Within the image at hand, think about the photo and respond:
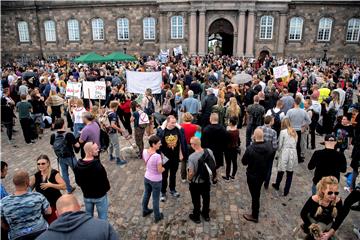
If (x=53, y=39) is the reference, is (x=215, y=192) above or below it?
below

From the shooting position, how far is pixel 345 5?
31.1 metres

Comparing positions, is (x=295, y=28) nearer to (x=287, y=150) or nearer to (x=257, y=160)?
(x=287, y=150)

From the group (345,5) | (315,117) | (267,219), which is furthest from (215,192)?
(345,5)

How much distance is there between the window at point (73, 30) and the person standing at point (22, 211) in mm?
36569

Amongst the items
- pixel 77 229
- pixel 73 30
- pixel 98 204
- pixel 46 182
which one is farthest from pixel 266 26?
pixel 77 229

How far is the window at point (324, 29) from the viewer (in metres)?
31.6

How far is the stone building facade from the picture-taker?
31.1 metres

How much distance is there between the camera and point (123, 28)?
35.4 metres

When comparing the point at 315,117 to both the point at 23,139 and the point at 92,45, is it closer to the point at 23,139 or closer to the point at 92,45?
the point at 23,139

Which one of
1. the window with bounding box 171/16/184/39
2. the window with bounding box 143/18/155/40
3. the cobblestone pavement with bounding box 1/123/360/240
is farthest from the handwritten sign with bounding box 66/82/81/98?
the window with bounding box 143/18/155/40

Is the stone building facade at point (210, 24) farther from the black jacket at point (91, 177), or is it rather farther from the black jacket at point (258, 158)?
the black jacket at point (91, 177)

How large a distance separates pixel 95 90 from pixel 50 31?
31.3m

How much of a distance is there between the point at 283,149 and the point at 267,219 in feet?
5.34

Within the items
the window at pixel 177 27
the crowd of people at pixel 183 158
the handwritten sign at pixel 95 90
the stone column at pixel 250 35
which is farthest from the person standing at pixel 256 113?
the window at pixel 177 27
